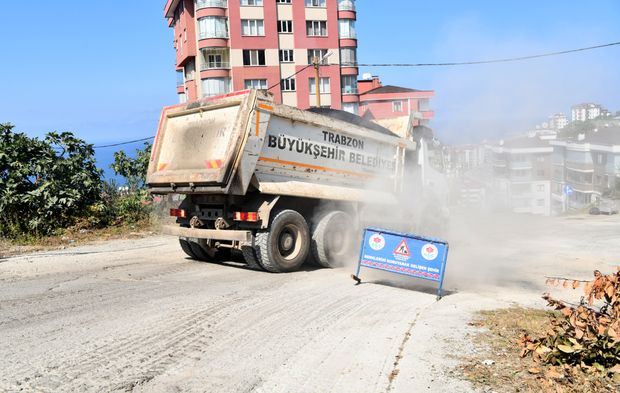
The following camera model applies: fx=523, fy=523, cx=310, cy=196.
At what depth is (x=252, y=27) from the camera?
4172 centimetres

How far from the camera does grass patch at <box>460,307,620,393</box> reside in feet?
12.9

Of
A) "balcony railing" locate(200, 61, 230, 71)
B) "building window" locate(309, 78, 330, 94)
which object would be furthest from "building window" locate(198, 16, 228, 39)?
"building window" locate(309, 78, 330, 94)

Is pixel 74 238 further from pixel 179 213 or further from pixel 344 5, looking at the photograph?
pixel 344 5

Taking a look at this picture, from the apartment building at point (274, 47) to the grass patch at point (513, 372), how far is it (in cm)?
3705

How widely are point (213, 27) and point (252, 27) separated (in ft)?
10.2

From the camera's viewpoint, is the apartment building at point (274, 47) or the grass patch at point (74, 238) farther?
the apartment building at point (274, 47)

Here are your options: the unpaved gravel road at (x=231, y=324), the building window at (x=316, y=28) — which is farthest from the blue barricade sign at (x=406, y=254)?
the building window at (x=316, y=28)

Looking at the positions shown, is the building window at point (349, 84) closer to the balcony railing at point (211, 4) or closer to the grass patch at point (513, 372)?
the balcony railing at point (211, 4)

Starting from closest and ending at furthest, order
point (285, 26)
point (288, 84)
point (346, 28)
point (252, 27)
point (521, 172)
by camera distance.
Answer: point (521, 172) → point (252, 27) → point (288, 84) → point (285, 26) → point (346, 28)

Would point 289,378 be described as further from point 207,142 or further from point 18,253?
point 18,253

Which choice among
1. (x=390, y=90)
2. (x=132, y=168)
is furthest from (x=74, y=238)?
(x=390, y=90)

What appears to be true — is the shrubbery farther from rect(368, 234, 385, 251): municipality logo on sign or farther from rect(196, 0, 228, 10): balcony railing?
rect(196, 0, 228, 10): balcony railing

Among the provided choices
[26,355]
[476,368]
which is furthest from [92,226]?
[476,368]

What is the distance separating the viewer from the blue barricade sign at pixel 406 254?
23.7 feet
